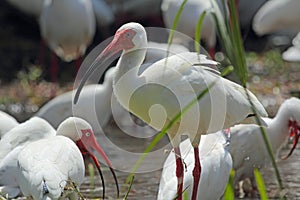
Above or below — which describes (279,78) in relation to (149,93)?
below

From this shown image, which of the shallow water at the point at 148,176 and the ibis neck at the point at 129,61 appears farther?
the shallow water at the point at 148,176

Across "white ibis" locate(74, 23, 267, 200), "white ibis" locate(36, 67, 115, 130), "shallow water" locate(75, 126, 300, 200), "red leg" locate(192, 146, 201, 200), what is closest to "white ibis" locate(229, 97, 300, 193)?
"shallow water" locate(75, 126, 300, 200)

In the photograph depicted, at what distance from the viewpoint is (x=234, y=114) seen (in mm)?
4785

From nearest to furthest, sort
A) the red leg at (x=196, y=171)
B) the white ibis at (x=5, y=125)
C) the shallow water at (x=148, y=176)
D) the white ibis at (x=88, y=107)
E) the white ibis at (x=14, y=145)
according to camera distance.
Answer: the red leg at (x=196, y=171) → the white ibis at (x=14, y=145) → the shallow water at (x=148, y=176) → the white ibis at (x=5, y=125) → the white ibis at (x=88, y=107)

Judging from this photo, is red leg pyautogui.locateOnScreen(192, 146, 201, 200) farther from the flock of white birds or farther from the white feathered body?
the white feathered body

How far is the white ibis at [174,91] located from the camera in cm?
464

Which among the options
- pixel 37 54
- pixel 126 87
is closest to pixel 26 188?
pixel 126 87

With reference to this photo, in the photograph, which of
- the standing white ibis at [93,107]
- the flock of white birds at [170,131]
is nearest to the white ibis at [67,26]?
the standing white ibis at [93,107]

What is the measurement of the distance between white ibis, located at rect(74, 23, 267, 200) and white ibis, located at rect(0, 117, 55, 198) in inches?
42.4

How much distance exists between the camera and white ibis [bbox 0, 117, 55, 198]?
5566 millimetres

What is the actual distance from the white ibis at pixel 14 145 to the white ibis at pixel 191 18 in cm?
420

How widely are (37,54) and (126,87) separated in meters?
7.16

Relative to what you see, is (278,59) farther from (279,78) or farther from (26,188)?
(26,188)

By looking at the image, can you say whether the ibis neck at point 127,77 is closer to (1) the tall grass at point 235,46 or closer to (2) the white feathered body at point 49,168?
(2) the white feathered body at point 49,168
